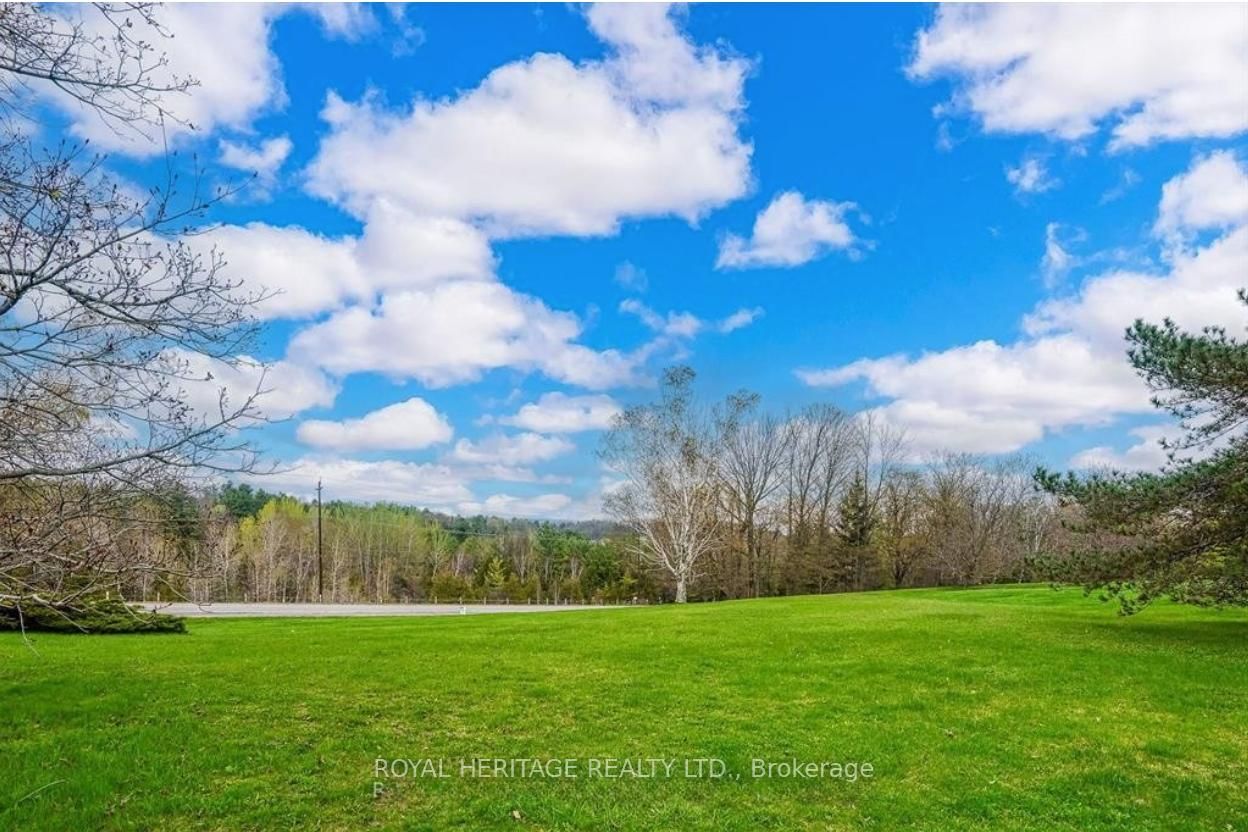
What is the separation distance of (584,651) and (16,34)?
1125 centimetres

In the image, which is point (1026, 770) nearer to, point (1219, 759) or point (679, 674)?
point (1219, 759)

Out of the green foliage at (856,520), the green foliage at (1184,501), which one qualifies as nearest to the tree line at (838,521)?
the green foliage at (856,520)

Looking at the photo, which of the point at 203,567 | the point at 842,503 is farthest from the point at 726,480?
the point at 203,567

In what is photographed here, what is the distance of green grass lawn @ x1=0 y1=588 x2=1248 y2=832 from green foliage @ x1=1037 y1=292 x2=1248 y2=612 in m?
1.25

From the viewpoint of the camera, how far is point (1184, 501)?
12180 mm

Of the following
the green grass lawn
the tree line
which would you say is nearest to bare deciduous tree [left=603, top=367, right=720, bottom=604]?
the tree line

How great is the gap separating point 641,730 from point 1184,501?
10.3 meters

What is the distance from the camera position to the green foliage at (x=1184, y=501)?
11656mm

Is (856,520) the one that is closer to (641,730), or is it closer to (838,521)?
(838,521)

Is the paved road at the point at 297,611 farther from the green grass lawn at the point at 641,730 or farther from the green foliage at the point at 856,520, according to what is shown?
the green foliage at the point at 856,520

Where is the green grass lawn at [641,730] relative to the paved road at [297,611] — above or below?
above

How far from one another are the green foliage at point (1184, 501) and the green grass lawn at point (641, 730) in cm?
125

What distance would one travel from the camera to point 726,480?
46.1 metres

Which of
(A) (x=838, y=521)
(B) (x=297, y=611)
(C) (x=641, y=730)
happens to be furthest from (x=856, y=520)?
(C) (x=641, y=730)
